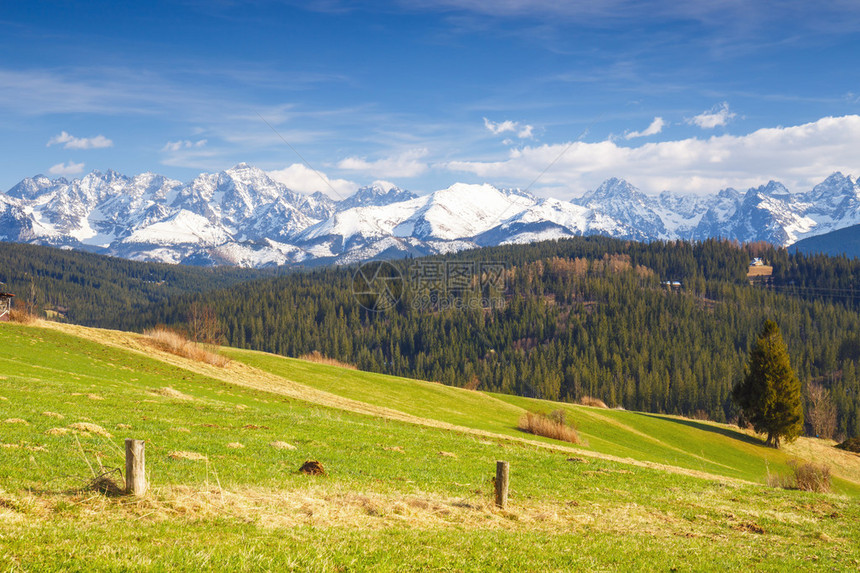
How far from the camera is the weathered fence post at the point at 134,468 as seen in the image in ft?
44.2

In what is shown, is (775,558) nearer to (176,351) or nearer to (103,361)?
(103,361)

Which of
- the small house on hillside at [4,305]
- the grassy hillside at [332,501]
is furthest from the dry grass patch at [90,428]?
the small house on hillside at [4,305]

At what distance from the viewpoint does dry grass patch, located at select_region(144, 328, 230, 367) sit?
61.6m

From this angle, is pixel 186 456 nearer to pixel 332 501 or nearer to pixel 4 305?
pixel 332 501

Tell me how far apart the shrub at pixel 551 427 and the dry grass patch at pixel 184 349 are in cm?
3478

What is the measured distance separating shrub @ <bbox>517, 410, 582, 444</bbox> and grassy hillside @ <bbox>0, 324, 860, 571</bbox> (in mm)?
10560

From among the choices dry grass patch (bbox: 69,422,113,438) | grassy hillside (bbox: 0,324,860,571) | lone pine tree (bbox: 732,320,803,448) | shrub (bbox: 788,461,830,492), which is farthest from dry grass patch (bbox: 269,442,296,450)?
lone pine tree (bbox: 732,320,803,448)

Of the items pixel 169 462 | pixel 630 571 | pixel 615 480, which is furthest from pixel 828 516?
pixel 169 462

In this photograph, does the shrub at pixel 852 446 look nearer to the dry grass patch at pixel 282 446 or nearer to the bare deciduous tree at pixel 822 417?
the bare deciduous tree at pixel 822 417

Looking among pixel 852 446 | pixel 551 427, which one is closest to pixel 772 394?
pixel 852 446

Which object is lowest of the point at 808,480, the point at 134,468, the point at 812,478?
the point at 808,480

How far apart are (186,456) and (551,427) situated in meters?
39.0

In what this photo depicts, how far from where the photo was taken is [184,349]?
6288 cm

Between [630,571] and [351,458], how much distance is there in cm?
1486
